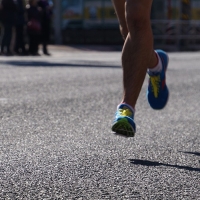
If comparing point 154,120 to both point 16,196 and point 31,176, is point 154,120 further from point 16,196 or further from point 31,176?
point 16,196

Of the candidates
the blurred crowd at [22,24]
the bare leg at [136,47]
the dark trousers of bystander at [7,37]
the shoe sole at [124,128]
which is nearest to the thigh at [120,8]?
the bare leg at [136,47]

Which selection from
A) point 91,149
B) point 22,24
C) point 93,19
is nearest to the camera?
point 91,149

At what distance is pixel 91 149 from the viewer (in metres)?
4.05

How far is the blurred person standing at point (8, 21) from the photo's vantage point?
16969 millimetres

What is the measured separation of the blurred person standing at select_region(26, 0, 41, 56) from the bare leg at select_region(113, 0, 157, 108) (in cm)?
1415

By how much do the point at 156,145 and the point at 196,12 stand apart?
26.4 meters

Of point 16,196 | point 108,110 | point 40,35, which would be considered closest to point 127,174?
point 16,196

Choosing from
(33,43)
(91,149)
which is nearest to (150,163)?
(91,149)

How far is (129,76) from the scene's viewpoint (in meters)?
4.06

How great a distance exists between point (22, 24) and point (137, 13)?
14.5 m

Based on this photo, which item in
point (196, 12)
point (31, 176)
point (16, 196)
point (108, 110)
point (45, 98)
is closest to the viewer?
point (16, 196)

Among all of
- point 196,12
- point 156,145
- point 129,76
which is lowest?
point 196,12

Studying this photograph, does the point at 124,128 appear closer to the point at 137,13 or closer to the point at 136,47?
the point at 136,47

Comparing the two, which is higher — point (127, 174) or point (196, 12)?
point (127, 174)
